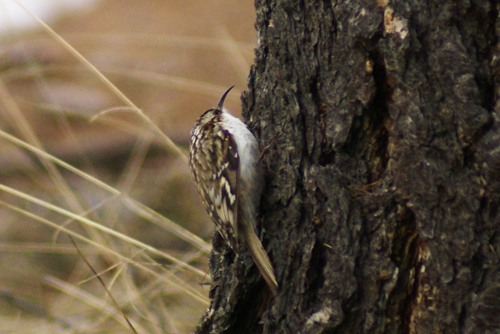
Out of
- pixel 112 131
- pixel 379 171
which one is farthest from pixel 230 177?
pixel 112 131

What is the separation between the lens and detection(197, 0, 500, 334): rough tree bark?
1.11 meters

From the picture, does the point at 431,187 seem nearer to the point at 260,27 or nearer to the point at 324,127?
the point at 324,127

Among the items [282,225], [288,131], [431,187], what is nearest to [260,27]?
[288,131]

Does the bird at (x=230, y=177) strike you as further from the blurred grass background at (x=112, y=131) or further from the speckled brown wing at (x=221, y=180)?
the blurred grass background at (x=112, y=131)

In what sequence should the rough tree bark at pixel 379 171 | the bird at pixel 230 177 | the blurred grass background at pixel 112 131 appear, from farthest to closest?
the blurred grass background at pixel 112 131 < the bird at pixel 230 177 < the rough tree bark at pixel 379 171

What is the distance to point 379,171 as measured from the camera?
1.28 meters

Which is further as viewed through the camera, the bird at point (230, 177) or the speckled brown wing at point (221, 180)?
the speckled brown wing at point (221, 180)

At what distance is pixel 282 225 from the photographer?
144 centimetres

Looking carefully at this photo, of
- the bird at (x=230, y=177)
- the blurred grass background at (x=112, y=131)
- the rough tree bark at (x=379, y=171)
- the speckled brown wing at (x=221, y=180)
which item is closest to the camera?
the rough tree bark at (x=379, y=171)

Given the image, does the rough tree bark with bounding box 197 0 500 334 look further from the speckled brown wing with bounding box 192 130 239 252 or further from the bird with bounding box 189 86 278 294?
the speckled brown wing with bounding box 192 130 239 252

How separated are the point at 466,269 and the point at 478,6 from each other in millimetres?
577

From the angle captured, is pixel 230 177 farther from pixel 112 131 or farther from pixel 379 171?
pixel 112 131

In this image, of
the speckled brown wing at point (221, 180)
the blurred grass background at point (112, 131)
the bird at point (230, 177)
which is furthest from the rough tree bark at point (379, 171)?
the blurred grass background at point (112, 131)

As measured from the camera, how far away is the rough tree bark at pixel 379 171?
43.7 inches
